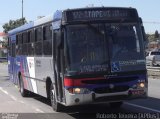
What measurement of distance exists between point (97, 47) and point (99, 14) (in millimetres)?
910

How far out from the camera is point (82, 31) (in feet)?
38.6

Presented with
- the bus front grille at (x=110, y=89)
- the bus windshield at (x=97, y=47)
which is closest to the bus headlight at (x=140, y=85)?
the bus front grille at (x=110, y=89)

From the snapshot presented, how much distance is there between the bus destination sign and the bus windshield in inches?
8.8

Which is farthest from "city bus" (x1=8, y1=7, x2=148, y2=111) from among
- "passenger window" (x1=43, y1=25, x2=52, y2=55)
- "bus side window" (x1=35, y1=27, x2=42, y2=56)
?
"bus side window" (x1=35, y1=27, x2=42, y2=56)

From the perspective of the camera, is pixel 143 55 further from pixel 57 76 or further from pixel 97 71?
pixel 57 76

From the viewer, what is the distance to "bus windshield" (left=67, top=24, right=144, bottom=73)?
1162cm

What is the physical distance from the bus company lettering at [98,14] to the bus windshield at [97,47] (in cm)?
26

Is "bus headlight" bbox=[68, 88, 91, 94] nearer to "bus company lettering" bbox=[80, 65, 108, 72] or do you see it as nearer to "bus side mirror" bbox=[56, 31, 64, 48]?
"bus company lettering" bbox=[80, 65, 108, 72]

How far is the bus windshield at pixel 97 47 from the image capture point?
11.6m

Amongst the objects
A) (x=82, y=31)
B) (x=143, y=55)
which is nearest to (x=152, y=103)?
(x=143, y=55)

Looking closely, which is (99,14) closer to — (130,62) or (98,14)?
(98,14)

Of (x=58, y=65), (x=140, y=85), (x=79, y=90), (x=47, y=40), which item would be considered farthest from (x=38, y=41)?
(x=140, y=85)

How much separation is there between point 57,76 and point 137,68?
2.20m

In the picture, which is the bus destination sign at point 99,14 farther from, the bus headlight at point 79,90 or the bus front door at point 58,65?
the bus headlight at point 79,90
